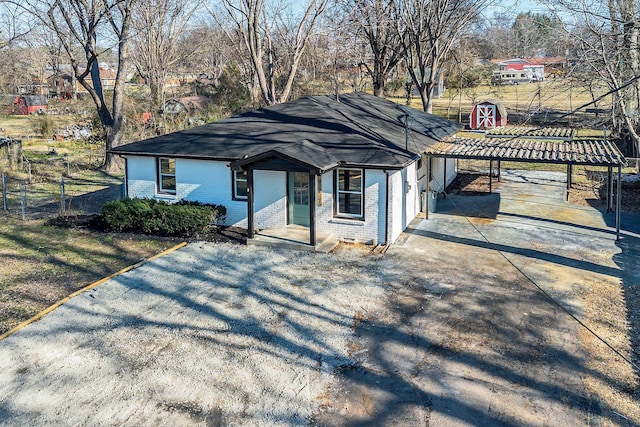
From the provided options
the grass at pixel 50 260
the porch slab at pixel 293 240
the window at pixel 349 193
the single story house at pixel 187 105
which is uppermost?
the single story house at pixel 187 105

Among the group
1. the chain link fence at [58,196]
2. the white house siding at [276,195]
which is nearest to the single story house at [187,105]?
the chain link fence at [58,196]

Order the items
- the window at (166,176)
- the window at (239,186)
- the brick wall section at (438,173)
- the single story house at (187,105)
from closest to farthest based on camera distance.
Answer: the window at (239,186) → the window at (166,176) → the brick wall section at (438,173) → the single story house at (187,105)

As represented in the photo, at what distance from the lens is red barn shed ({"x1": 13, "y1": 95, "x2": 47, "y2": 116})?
5538 centimetres

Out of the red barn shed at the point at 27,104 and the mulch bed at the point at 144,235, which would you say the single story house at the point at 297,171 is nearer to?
the mulch bed at the point at 144,235

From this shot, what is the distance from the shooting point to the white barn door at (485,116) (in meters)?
32.1

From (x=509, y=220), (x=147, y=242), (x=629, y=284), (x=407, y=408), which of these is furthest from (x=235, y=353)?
(x=509, y=220)

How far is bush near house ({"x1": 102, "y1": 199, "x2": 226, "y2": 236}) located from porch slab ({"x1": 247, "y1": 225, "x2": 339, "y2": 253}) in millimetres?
1515

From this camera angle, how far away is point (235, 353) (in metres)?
8.78

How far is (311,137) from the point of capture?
16.1 meters

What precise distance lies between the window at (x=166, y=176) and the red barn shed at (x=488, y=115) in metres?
20.5

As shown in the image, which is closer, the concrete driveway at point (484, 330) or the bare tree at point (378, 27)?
the concrete driveway at point (484, 330)

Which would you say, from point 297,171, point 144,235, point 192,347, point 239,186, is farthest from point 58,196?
point 192,347

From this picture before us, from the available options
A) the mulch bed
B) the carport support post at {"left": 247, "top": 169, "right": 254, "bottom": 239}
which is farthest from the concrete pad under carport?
the mulch bed

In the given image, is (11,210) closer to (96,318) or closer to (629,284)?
(96,318)
